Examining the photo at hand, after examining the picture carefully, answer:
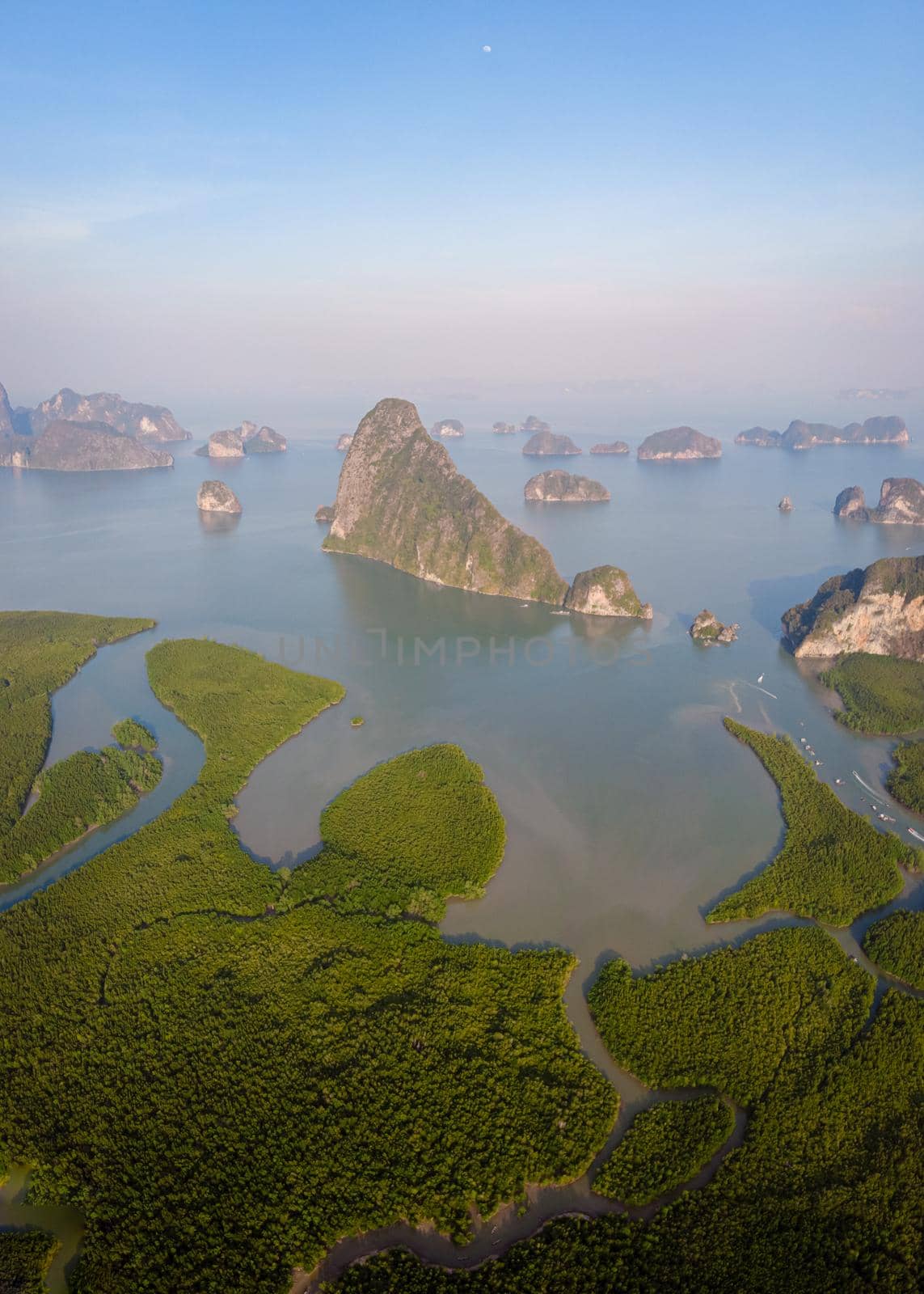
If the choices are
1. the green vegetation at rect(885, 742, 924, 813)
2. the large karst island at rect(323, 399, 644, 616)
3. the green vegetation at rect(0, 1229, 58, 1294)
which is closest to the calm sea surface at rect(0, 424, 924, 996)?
the green vegetation at rect(885, 742, 924, 813)

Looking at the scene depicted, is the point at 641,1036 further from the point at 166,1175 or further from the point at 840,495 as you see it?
the point at 840,495

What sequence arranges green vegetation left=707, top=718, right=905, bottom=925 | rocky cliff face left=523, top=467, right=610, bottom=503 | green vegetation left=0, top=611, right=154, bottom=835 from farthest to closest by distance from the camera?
1. rocky cliff face left=523, top=467, right=610, bottom=503
2. green vegetation left=0, top=611, right=154, bottom=835
3. green vegetation left=707, top=718, right=905, bottom=925

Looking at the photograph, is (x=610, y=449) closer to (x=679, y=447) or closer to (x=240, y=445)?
(x=679, y=447)

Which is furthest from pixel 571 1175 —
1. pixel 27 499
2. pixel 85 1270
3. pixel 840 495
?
pixel 27 499

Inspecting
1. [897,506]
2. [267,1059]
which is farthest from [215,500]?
[897,506]

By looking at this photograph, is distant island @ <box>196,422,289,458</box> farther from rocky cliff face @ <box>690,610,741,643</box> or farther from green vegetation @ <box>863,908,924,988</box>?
green vegetation @ <box>863,908,924,988</box>

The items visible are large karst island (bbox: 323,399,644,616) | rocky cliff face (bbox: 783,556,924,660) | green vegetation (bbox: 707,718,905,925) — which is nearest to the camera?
green vegetation (bbox: 707,718,905,925)

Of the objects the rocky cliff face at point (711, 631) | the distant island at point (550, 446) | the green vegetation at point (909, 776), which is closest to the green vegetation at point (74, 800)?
the green vegetation at point (909, 776)
